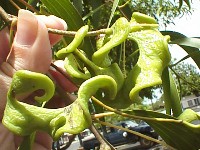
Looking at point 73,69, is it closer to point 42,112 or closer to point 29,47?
point 42,112

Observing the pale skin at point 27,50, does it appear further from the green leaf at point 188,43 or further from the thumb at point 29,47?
the green leaf at point 188,43

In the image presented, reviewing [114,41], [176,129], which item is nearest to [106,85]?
[114,41]

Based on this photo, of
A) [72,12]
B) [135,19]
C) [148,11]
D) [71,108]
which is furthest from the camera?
[148,11]

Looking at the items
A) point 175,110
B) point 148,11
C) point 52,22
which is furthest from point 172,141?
point 148,11

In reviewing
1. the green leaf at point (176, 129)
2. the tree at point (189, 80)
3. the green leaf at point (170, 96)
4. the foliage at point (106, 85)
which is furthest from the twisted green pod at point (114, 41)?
the tree at point (189, 80)

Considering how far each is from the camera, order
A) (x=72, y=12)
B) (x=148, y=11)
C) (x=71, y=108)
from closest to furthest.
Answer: (x=71, y=108)
(x=72, y=12)
(x=148, y=11)

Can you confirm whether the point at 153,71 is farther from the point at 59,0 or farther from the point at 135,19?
the point at 59,0

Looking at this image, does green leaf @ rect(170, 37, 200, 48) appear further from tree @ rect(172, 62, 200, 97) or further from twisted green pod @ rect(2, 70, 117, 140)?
twisted green pod @ rect(2, 70, 117, 140)

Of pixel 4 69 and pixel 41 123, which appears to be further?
pixel 4 69
